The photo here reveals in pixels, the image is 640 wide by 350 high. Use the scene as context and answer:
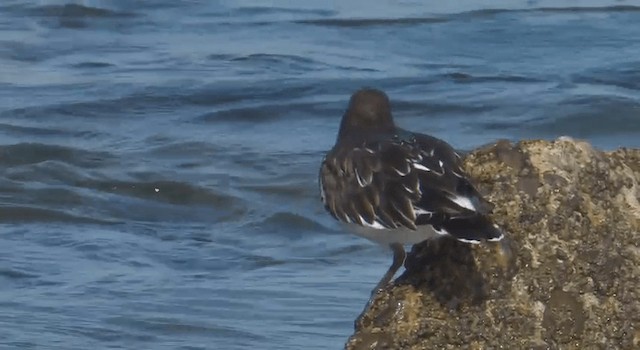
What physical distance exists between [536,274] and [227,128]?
552 centimetres

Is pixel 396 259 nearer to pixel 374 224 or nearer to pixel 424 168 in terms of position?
pixel 374 224

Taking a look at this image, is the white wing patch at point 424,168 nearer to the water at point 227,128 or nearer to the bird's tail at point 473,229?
the bird's tail at point 473,229

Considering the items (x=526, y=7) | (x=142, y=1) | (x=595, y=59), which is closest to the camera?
(x=595, y=59)

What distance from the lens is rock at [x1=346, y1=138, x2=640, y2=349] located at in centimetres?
357

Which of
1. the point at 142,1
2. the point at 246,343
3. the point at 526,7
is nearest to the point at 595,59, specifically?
the point at 526,7

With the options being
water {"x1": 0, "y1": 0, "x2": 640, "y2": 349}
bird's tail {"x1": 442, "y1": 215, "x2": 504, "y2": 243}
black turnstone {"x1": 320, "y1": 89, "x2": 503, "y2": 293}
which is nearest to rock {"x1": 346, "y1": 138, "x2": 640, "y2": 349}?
black turnstone {"x1": 320, "y1": 89, "x2": 503, "y2": 293}

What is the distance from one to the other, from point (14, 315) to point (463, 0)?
6.98 m

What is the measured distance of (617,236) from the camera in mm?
3654

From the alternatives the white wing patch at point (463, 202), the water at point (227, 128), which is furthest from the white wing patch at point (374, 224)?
the water at point (227, 128)

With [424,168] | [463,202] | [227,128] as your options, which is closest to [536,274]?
[463,202]

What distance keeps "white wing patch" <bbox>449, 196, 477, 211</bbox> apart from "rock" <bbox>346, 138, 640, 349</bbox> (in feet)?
0.51

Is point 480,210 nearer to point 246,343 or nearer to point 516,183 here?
point 516,183

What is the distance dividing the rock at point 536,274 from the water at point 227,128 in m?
1.62

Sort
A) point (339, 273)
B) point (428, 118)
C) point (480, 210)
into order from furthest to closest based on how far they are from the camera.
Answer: point (428, 118) < point (339, 273) < point (480, 210)
